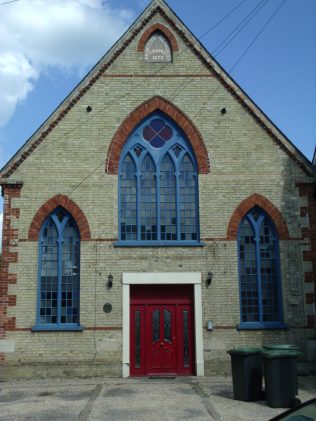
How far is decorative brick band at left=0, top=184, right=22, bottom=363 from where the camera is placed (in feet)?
48.4

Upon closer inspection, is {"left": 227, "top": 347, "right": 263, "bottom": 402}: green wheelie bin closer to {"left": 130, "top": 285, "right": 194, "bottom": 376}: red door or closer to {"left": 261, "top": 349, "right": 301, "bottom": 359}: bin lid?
{"left": 261, "top": 349, "right": 301, "bottom": 359}: bin lid

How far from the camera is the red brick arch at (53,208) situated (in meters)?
15.3

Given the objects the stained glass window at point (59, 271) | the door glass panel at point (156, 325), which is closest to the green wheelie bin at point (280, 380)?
the door glass panel at point (156, 325)

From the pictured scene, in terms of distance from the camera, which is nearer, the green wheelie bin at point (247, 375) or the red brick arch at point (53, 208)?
the green wheelie bin at point (247, 375)

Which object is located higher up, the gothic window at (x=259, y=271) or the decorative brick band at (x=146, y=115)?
the decorative brick band at (x=146, y=115)

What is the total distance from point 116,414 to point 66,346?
4909 millimetres

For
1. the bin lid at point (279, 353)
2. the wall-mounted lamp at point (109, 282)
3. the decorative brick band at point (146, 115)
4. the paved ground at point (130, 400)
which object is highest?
the decorative brick band at point (146, 115)

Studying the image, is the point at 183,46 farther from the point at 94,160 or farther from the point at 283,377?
the point at 283,377

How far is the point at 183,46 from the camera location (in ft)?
54.7

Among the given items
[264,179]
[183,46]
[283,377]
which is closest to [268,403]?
[283,377]

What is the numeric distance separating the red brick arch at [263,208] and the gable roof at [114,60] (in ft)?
5.36

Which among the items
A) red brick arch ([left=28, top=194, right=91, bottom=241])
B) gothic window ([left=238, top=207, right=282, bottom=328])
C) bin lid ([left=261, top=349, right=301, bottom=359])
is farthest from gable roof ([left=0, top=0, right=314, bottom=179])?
bin lid ([left=261, top=349, right=301, bottom=359])

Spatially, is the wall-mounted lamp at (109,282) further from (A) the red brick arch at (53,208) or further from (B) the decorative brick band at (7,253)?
(B) the decorative brick band at (7,253)

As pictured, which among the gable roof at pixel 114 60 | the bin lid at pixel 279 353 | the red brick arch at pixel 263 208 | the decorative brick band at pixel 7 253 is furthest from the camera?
the gable roof at pixel 114 60
